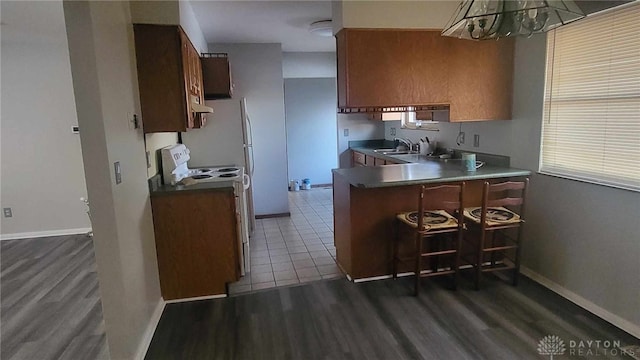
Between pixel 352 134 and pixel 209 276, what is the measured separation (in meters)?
3.87

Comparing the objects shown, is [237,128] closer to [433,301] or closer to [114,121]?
[114,121]

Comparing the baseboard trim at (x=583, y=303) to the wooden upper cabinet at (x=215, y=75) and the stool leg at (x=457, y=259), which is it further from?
the wooden upper cabinet at (x=215, y=75)

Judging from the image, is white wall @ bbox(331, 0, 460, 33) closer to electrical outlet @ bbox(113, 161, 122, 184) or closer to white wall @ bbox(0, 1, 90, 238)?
electrical outlet @ bbox(113, 161, 122, 184)

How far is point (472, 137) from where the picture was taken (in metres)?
3.72

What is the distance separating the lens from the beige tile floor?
10.6 feet

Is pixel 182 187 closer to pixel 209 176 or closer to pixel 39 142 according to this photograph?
pixel 209 176

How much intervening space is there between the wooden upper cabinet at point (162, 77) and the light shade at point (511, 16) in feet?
5.93

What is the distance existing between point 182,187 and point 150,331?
1.03m

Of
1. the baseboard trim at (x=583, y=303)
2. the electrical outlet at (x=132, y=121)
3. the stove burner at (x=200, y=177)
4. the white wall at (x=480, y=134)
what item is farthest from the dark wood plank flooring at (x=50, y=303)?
the white wall at (x=480, y=134)

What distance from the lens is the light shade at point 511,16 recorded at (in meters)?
1.64

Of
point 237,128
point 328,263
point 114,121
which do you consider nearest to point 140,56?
point 114,121

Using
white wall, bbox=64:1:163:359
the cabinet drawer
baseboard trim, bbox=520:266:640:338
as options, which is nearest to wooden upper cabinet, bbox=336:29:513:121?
baseboard trim, bbox=520:266:640:338

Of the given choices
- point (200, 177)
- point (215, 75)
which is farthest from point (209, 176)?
point (215, 75)

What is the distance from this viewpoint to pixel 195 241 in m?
2.81
